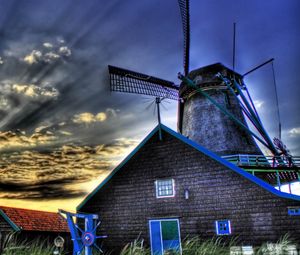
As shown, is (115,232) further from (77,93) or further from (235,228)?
(77,93)

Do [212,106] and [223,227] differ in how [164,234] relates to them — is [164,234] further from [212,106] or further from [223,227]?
[212,106]

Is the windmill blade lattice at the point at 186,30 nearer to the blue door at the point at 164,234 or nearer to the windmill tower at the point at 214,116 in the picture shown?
the windmill tower at the point at 214,116

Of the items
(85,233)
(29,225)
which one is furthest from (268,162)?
(29,225)

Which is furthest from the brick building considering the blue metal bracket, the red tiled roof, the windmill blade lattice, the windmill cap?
the windmill blade lattice

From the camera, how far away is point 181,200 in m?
17.2

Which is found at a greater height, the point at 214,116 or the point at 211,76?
the point at 211,76

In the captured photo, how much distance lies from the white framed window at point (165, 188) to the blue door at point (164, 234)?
1364 mm

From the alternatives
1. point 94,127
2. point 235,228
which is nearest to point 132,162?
point 94,127

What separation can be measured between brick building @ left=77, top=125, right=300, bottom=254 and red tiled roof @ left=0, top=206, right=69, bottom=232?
6.43 meters

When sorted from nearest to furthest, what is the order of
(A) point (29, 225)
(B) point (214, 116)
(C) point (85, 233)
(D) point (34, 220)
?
(C) point (85, 233)
(A) point (29, 225)
(D) point (34, 220)
(B) point (214, 116)

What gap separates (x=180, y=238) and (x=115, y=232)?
3.83 meters

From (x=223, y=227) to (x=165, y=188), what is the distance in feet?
12.1

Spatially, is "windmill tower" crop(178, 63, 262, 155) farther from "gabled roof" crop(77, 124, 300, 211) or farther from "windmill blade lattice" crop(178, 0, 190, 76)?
"gabled roof" crop(77, 124, 300, 211)

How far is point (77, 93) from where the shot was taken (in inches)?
792
